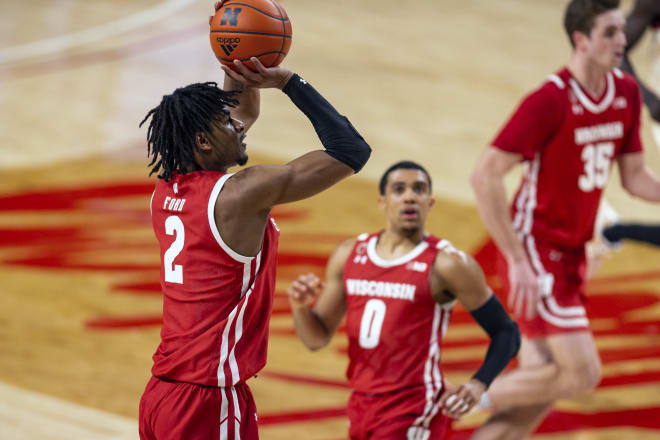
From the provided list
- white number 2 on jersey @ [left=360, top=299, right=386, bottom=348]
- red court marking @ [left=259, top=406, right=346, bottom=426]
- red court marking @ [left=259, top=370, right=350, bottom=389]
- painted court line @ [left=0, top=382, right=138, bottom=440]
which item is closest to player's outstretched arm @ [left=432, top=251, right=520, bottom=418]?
white number 2 on jersey @ [left=360, top=299, right=386, bottom=348]

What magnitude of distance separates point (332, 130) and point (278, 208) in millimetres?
6737

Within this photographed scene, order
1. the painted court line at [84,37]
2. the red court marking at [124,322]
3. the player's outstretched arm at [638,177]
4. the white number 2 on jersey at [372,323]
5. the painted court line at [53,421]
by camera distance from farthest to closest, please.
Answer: the painted court line at [84,37], the red court marking at [124,322], the painted court line at [53,421], the player's outstretched arm at [638,177], the white number 2 on jersey at [372,323]

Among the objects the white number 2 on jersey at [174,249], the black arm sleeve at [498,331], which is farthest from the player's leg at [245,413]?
the black arm sleeve at [498,331]

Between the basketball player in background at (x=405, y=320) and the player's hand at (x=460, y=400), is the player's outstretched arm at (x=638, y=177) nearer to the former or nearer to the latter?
the basketball player in background at (x=405, y=320)

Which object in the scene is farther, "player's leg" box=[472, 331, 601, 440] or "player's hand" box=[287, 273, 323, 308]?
"player's leg" box=[472, 331, 601, 440]

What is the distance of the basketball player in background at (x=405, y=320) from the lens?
152 inches

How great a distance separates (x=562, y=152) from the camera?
4617 mm

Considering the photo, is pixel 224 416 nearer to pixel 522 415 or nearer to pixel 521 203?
pixel 522 415

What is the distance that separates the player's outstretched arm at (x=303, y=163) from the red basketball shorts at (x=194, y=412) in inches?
23.7

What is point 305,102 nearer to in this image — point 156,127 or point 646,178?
point 156,127

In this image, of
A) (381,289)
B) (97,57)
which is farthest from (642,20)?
(97,57)

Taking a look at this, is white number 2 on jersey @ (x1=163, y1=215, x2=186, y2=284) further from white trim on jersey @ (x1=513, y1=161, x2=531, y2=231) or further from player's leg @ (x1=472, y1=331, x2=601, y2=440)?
white trim on jersey @ (x1=513, y1=161, x2=531, y2=231)

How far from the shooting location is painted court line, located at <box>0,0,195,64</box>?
14.5 m

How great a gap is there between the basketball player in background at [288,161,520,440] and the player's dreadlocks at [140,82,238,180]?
984 millimetres
